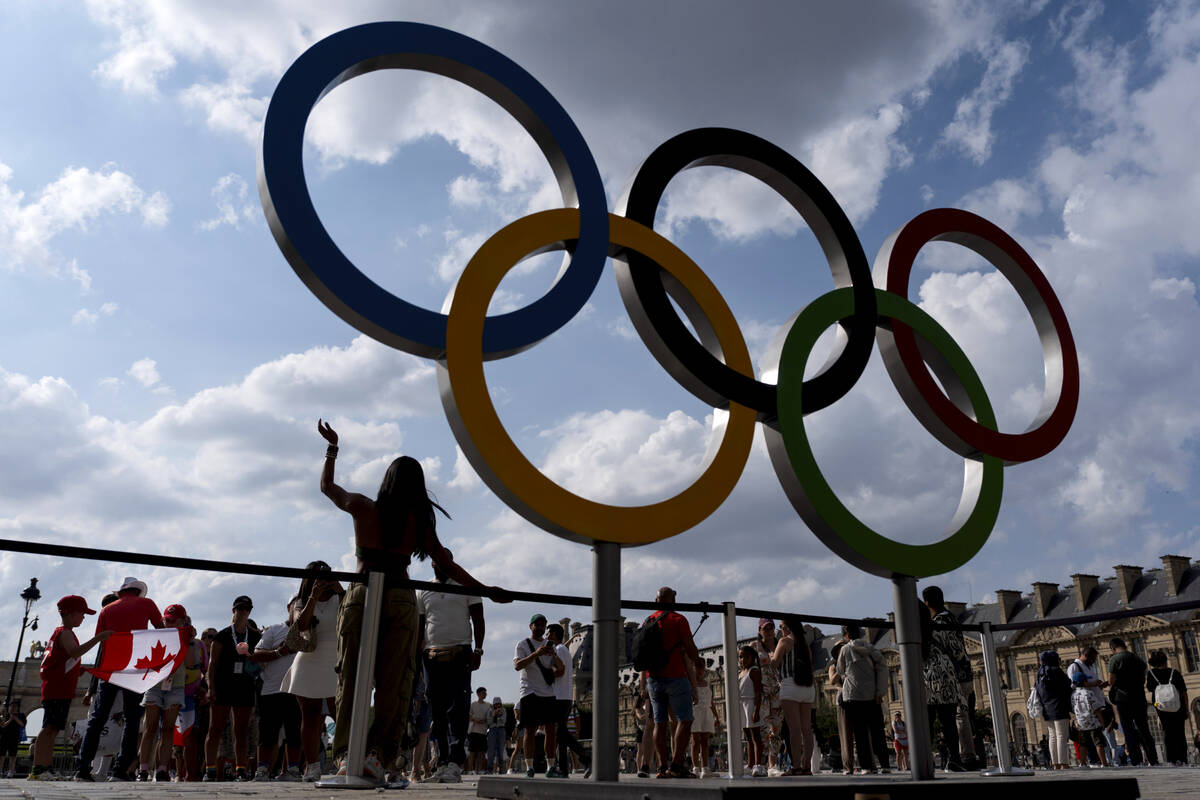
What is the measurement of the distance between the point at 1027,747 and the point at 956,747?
201ft

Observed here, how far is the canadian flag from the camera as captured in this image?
767cm

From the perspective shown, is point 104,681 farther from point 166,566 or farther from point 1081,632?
point 1081,632

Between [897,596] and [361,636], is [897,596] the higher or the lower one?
the higher one

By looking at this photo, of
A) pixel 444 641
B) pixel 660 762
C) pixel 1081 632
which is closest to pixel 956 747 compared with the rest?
pixel 660 762

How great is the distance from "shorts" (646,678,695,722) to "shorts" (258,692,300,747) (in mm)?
3255

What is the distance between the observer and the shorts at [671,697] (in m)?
8.14

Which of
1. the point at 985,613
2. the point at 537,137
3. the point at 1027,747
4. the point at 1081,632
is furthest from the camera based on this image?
the point at 985,613

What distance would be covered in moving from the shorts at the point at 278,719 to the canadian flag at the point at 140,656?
937mm

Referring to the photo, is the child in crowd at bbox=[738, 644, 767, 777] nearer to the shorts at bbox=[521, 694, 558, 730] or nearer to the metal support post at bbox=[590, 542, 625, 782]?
the shorts at bbox=[521, 694, 558, 730]

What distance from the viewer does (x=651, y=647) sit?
8.09 metres

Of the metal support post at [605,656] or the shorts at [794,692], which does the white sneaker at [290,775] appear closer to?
the metal support post at [605,656]

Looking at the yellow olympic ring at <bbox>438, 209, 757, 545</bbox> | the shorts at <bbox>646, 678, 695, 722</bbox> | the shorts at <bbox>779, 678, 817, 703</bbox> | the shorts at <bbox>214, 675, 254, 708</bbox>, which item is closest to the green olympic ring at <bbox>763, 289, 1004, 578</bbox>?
the yellow olympic ring at <bbox>438, 209, 757, 545</bbox>

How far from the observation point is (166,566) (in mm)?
4270

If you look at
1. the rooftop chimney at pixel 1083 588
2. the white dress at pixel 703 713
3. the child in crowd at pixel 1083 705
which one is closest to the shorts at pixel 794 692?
the white dress at pixel 703 713
